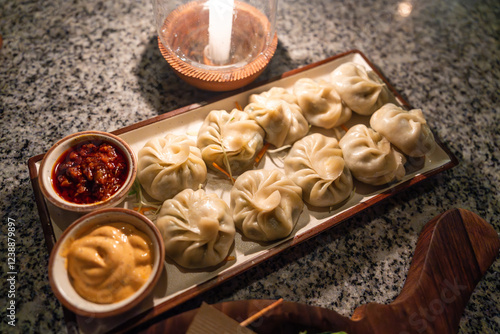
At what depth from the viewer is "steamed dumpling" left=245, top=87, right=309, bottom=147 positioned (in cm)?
189

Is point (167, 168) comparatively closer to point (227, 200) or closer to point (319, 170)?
point (227, 200)

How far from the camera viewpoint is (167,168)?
1.70m

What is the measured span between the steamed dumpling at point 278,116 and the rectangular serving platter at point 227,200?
95mm

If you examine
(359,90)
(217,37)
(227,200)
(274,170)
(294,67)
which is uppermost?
(217,37)

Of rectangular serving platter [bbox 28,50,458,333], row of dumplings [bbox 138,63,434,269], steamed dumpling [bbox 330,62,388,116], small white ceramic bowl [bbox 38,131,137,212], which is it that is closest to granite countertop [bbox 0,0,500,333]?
rectangular serving platter [bbox 28,50,458,333]

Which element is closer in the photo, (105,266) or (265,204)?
(105,266)

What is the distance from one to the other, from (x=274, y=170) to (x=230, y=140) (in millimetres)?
276

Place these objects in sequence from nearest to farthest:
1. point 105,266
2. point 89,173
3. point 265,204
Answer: point 105,266
point 89,173
point 265,204

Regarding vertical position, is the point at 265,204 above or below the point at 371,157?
below

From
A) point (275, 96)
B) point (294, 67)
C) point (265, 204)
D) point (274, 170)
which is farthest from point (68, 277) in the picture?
point (294, 67)

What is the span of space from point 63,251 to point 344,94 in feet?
5.44

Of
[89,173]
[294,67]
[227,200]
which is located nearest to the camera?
[89,173]

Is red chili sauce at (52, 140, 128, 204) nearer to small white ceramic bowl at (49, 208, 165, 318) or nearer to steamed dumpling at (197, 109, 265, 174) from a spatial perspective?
small white ceramic bowl at (49, 208, 165, 318)

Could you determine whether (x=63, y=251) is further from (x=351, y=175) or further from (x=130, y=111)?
(x=351, y=175)
